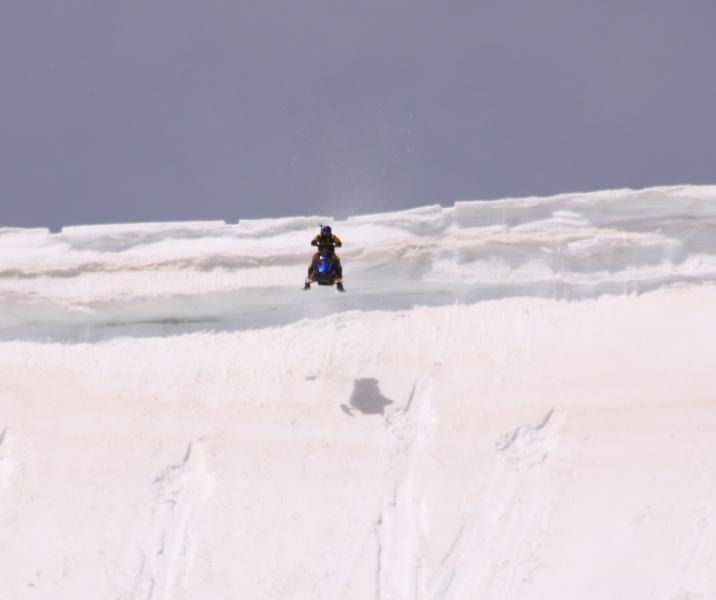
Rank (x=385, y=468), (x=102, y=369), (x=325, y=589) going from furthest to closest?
(x=102, y=369), (x=385, y=468), (x=325, y=589)

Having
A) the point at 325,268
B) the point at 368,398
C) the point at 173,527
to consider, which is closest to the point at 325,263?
the point at 325,268

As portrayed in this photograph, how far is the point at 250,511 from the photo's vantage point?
1367 cm

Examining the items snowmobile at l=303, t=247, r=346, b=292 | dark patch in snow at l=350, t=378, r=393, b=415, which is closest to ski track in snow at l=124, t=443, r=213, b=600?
dark patch in snow at l=350, t=378, r=393, b=415

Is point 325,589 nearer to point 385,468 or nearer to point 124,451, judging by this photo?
point 385,468

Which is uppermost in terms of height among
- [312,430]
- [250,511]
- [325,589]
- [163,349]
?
[163,349]

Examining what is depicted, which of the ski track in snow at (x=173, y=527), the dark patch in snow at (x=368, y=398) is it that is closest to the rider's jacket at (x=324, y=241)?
the dark patch in snow at (x=368, y=398)

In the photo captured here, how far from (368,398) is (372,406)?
136 millimetres

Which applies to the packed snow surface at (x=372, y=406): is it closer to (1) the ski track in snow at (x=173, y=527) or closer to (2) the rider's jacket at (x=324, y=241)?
(1) the ski track in snow at (x=173, y=527)

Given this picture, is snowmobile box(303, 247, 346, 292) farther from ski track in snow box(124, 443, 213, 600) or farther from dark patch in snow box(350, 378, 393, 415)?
ski track in snow box(124, 443, 213, 600)

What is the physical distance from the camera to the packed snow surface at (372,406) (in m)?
13.2

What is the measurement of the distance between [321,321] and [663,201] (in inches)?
189

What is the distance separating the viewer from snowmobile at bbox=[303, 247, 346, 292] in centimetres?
1328

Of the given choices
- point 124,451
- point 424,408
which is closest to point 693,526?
point 424,408

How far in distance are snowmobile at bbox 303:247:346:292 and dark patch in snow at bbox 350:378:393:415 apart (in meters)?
1.86
